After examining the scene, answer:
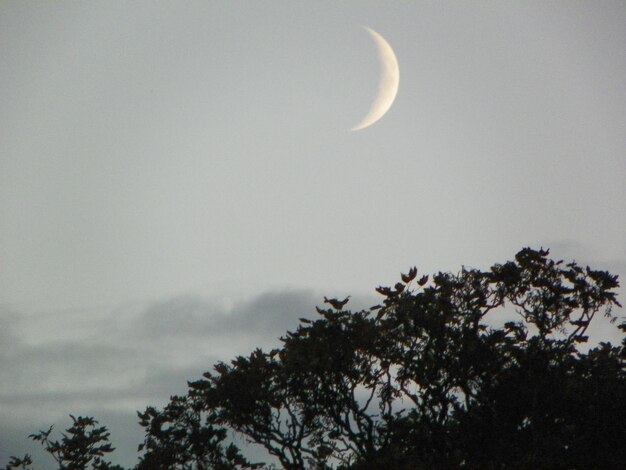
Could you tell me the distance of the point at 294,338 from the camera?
3203 centimetres

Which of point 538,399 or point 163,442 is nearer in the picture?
point 538,399

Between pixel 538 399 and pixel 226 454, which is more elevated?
pixel 226 454

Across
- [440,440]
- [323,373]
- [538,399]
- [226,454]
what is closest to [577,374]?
[538,399]

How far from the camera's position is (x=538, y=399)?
32.2m

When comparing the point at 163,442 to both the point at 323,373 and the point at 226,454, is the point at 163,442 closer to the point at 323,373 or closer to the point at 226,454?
the point at 226,454

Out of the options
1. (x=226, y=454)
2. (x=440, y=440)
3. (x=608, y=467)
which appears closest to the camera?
(x=608, y=467)

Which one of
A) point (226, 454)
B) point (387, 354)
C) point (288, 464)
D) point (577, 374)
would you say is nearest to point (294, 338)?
point (387, 354)

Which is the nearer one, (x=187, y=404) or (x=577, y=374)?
(x=577, y=374)

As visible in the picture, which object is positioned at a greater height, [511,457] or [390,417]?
[390,417]

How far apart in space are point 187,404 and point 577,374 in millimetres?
22757

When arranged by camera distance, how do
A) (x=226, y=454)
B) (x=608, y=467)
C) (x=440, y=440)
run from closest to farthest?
(x=608, y=467) < (x=440, y=440) < (x=226, y=454)

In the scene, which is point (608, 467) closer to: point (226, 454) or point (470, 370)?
point (470, 370)

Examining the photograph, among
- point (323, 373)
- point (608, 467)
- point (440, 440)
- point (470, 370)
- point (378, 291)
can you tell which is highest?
point (378, 291)

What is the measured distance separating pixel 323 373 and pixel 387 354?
3297 millimetres
